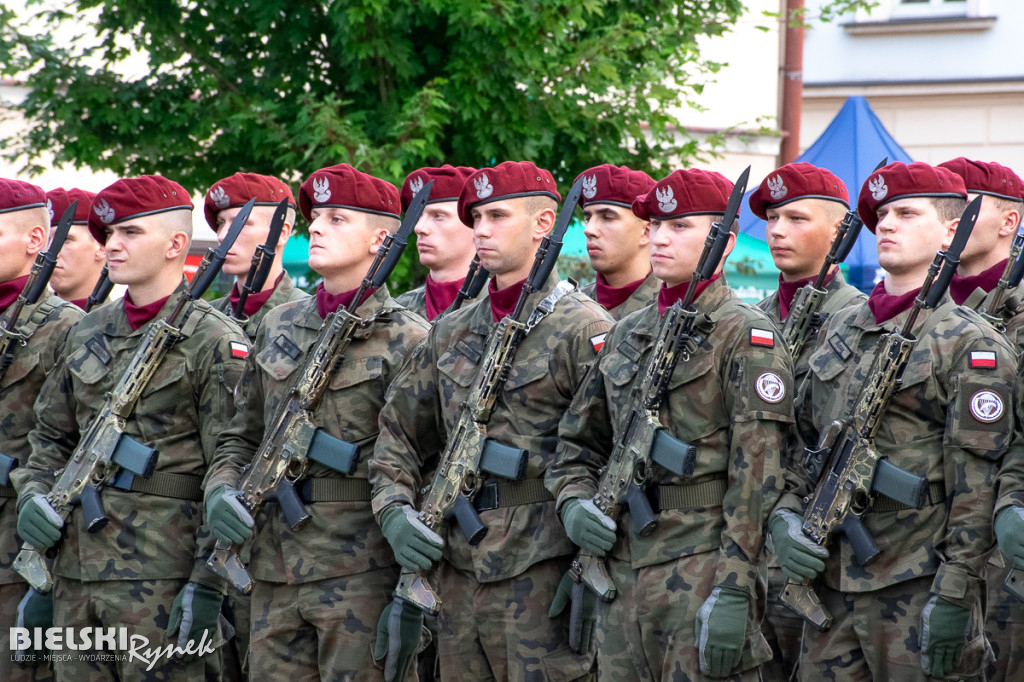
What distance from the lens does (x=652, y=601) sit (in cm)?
418

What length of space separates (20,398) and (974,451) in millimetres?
4123

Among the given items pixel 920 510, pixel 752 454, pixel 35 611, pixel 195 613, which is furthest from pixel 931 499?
pixel 35 611

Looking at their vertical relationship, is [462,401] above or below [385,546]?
above

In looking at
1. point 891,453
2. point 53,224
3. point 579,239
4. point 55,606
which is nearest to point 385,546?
point 55,606

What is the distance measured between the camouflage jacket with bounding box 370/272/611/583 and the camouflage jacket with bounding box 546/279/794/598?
0.48ft

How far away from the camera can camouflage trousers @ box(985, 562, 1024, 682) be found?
5.04 metres

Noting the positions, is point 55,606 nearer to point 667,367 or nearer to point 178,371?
point 178,371

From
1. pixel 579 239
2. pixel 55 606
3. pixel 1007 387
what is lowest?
pixel 579 239

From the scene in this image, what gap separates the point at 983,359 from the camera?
4117 mm

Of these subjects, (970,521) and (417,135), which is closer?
(970,521)

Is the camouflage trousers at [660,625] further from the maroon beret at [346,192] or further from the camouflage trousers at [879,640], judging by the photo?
the maroon beret at [346,192]

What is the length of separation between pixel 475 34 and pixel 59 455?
410 cm

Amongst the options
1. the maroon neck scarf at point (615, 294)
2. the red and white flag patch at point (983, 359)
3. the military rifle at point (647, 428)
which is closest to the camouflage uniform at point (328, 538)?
the military rifle at point (647, 428)

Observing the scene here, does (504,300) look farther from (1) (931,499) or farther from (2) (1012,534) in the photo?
(2) (1012,534)
